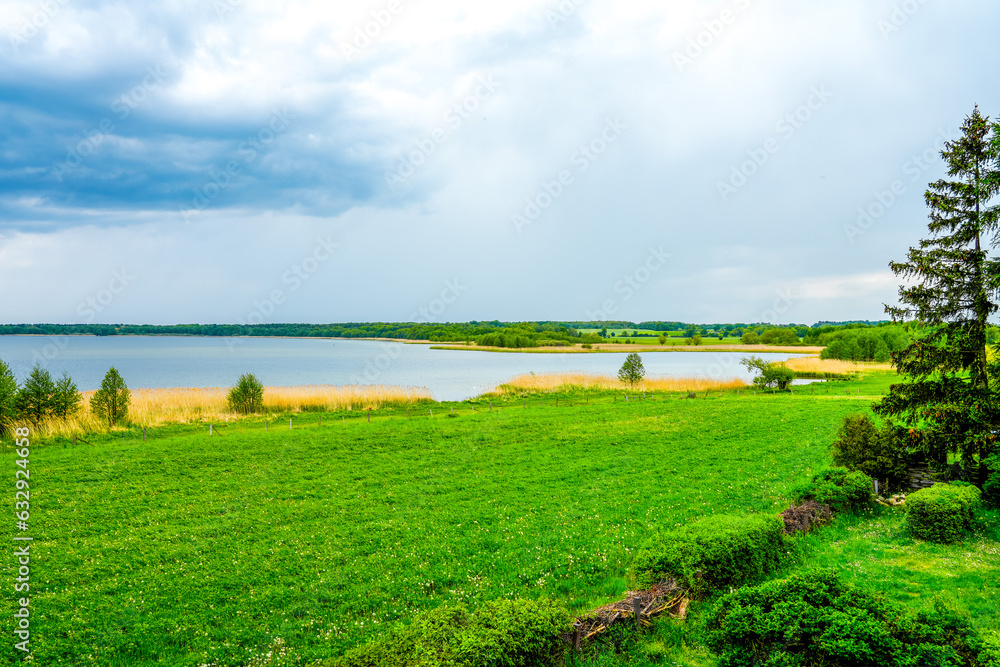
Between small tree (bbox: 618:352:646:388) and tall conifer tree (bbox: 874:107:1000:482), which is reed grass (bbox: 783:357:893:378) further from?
tall conifer tree (bbox: 874:107:1000:482)

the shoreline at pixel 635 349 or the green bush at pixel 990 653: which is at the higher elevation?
the green bush at pixel 990 653

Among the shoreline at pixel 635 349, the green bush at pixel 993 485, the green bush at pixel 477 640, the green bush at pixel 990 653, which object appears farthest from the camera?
the shoreline at pixel 635 349

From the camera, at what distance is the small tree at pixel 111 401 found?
87.0ft

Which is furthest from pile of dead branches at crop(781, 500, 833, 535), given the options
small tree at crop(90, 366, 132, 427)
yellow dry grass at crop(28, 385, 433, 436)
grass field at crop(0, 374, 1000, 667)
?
small tree at crop(90, 366, 132, 427)

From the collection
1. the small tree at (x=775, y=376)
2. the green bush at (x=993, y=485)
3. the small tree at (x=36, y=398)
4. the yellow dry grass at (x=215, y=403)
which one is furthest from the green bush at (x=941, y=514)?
the small tree at (x=775, y=376)

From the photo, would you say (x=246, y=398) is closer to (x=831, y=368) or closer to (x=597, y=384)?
(x=597, y=384)

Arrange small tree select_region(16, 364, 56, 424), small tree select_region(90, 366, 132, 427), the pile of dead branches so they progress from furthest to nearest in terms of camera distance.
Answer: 1. small tree select_region(90, 366, 132, 427)
2. small tree select_region(16, 364, 56, 424)
3. the pile of dead branches

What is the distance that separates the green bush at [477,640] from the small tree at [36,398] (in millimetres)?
26851

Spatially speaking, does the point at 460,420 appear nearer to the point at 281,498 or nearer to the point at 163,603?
the point at 281,498

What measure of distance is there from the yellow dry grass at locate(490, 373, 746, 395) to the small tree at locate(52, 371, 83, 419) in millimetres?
27228

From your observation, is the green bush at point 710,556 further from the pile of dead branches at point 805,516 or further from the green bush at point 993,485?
the green bush at point 993,485

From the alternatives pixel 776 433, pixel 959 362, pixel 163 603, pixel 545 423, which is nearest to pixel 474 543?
pixel 163 603

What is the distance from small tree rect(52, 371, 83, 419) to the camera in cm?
2523

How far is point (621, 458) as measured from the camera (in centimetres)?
1997
